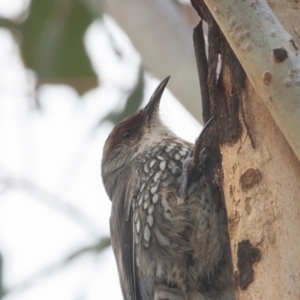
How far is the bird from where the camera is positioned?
243cm

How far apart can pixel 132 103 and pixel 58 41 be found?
2.26 ft

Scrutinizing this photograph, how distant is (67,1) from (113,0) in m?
0.95

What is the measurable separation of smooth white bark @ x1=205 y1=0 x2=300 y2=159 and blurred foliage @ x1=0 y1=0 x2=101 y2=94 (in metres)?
2.51

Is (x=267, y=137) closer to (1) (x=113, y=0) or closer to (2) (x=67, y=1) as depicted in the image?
(1) (x=113, y=0)

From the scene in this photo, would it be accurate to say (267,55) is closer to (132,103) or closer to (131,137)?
(131,137)

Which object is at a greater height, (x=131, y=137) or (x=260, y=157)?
(x=131, y=137)

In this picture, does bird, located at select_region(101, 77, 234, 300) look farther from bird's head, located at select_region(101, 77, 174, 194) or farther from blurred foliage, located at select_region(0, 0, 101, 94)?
blurred foliage, located at select_region(0, 0, 101, 94)

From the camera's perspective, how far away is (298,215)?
67.8 inches

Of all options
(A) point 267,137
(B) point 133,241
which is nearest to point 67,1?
(B) point 133,241

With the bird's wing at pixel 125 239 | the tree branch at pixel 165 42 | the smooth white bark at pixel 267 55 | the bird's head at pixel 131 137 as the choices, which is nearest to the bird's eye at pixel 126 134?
the bird's head at pixel 131 137

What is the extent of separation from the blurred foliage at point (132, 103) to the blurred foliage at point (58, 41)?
10.0 inches

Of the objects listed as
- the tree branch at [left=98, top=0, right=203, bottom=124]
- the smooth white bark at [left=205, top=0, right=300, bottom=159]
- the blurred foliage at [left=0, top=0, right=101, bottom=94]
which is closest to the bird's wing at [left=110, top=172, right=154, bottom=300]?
the tree branch at [left=98, top=0, right=203, bottom=124]

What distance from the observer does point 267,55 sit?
168cm

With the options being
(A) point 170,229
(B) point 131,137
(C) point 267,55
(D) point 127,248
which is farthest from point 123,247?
(C) point 267,55
